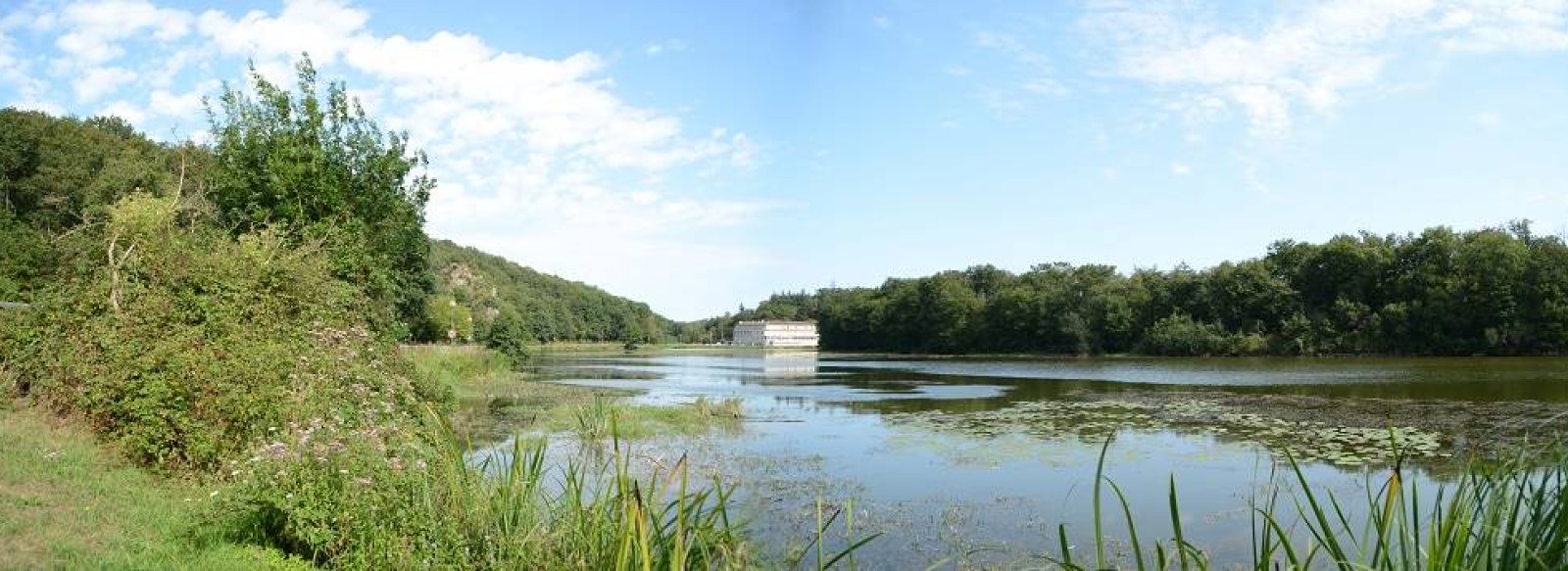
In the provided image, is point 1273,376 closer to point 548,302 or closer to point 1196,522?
point 1196,522

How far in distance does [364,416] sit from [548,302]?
13854 centimetres

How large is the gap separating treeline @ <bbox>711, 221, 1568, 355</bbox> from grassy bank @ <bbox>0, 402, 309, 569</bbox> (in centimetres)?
6662

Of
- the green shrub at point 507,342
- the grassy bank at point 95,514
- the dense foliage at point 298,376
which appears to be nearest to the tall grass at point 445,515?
the dense foliage at point 298,376

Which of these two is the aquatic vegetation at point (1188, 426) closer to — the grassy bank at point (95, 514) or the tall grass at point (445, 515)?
the tall grass at point (445, 515)

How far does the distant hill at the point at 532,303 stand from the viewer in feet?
360

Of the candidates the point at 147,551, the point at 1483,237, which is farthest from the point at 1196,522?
the point at 1483,237

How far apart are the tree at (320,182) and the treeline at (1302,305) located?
62.2m

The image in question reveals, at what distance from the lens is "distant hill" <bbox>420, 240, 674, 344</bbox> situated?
10981cm

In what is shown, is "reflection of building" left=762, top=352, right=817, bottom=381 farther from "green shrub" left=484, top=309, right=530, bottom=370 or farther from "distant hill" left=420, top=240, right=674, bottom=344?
"distant hill" left=420, top=240, right=674, bottom=344

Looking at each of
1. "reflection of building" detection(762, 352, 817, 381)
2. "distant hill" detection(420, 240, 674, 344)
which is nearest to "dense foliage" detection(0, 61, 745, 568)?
"reflection of building" detection(762, 352, 817, 381)

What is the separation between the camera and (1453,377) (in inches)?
1361

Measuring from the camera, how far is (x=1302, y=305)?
70.1 m

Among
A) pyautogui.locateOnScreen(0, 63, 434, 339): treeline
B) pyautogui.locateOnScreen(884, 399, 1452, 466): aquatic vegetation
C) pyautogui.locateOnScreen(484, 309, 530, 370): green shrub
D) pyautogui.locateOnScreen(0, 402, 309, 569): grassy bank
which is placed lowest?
pyautogui.locateOnScreen(884, 399, 1452, 466): aquatic vegetation

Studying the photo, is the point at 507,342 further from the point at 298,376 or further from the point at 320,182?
the point at 298,376
